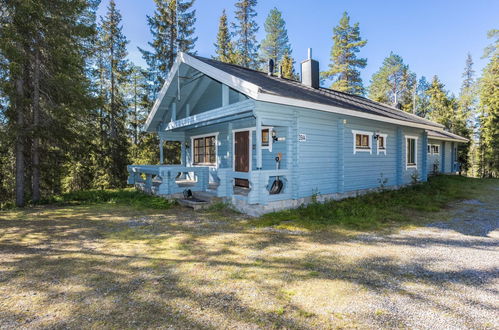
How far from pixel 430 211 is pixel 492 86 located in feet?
72.4

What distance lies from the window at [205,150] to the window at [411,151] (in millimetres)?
8674

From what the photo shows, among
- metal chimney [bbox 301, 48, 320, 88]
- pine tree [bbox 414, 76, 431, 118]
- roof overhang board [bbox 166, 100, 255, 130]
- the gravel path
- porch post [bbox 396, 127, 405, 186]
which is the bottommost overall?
the gravel path

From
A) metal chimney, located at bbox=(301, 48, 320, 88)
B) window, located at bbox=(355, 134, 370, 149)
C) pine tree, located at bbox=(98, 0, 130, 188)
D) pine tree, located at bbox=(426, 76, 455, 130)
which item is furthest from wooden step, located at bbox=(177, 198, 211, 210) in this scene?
pine tree, located at bbox=(426, 76, 455, 130)

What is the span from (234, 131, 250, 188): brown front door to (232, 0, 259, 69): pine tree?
1911 centimetres

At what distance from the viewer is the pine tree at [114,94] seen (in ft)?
59.0

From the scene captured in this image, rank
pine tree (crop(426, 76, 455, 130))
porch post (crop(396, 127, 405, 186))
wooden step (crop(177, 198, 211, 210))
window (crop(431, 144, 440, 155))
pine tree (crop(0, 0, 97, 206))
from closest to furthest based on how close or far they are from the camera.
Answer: wooden step (crop(177, 198, 211, 210)) → pine tree (crop(0, 0, 97, 206)) → porch post (crop(396, 127, 405, 186)) → window (crop(431, 144, 440, 155)) → pine tree (crop(426, 76, 455, 130))

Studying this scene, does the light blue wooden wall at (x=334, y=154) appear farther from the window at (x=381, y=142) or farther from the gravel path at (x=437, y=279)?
the gravel path at (x=437, y=279)

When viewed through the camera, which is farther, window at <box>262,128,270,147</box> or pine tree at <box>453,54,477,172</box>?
pine tree at <box>453,54,477,172</box>

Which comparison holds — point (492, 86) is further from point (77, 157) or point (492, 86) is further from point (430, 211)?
point (77, 157)

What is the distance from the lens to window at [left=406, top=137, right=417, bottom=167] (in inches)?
459

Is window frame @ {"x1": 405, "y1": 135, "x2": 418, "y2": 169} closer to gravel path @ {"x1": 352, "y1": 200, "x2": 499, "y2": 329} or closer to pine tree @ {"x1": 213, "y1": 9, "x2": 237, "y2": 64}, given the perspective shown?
gravel path @ {"x1": 352, "y1": 200, "x2": 499, "y2": 329}

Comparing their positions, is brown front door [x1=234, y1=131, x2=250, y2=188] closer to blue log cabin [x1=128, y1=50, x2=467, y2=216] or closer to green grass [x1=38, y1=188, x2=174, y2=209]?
blue log cabin [x1=128, y1=50, x2=467, y2=216]

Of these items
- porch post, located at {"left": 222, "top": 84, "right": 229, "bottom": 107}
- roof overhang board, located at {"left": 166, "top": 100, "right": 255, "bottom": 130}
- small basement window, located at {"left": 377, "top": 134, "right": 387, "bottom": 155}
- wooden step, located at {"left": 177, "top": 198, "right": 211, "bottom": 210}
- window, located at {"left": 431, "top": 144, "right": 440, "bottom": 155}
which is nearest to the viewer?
roof overhang board, located at {"left": 166, "top": 100, "right": 255, "bottom": 130}

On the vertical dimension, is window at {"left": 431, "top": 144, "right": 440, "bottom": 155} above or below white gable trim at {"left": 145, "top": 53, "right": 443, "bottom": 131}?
below
